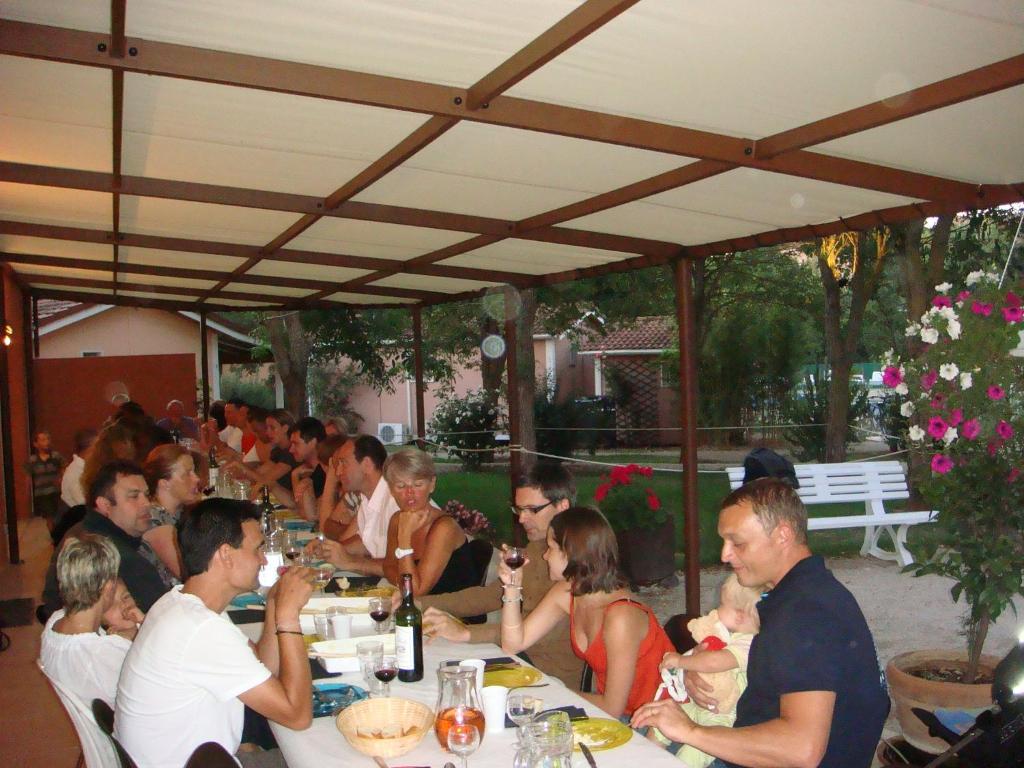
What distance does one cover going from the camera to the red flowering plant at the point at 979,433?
412cm

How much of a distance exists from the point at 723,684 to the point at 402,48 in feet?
7.39

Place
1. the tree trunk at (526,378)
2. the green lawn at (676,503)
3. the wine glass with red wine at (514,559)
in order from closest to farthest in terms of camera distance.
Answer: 1. the wine glass with red wine at (514,559)
2. the green lawn at (676,503)
3. the tree trunk at (526,378)

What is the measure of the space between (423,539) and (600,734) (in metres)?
2.12

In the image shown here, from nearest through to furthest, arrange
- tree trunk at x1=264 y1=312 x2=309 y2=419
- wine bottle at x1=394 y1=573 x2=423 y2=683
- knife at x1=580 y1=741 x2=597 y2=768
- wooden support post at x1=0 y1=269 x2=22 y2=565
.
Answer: knife at x1=580 y1=741 x2=597 y2=768 → wine bottle at x1=394 y1=573 x2=423 y2=683 → wooden support post at x1=0 y1=269 x2=22 y2=565 → tree trunk at x1=264 y1=312 x2=309 y2=419

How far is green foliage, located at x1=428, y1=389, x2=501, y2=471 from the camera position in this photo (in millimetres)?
17734

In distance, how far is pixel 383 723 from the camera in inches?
98.5

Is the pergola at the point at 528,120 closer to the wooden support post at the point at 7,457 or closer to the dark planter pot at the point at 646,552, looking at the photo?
the dark planter pot at the point at 646,552

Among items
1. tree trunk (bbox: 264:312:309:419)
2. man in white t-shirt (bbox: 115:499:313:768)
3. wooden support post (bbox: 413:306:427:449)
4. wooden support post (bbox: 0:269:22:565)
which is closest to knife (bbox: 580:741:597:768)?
man in white t-shirt (bbox: 115:499:313:768)

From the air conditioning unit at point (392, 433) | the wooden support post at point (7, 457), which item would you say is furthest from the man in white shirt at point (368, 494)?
the air conditioning unit at point (392, 433)

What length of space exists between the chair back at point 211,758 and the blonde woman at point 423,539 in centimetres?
208

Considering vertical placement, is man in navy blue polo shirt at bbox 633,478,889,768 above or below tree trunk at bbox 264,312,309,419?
below

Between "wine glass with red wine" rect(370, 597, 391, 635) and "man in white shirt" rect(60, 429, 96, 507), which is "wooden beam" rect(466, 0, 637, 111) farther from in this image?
"man in white shirt" rect(60, 429, 96, 507)

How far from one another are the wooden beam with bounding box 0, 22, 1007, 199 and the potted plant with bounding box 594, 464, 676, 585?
3.94m

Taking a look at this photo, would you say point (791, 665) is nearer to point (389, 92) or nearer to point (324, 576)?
point (389, 92)
